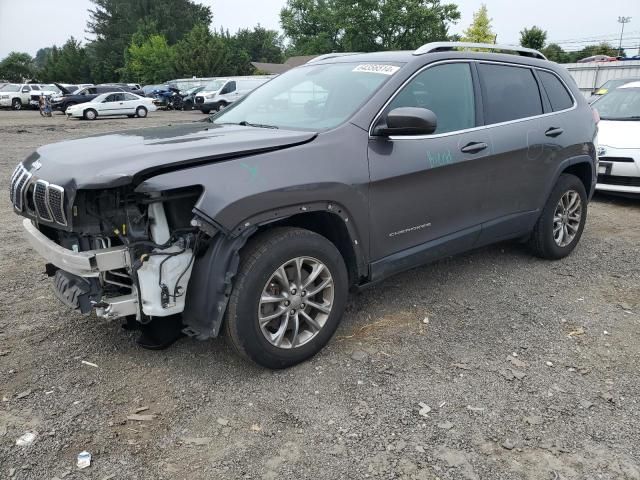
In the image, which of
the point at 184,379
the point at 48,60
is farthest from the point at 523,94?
the point at 48,60

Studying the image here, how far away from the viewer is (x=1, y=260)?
5176 mm

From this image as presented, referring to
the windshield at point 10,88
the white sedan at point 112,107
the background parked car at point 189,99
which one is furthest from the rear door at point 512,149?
the windshield at point 10,88

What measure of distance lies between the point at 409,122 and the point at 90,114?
25908mm

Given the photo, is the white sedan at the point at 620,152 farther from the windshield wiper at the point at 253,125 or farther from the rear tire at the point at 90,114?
the rear tire at the point at 90,114

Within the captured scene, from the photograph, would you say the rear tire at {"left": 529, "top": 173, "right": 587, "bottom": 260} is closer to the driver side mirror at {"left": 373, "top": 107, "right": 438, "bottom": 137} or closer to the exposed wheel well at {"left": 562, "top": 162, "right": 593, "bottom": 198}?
the exposed wheel well at {"left": 562, "top": 162, "right": 593, "bottom": 198}

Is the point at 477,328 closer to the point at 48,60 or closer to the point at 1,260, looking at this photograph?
the point at 1,260

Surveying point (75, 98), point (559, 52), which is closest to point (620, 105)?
point (75, 98)

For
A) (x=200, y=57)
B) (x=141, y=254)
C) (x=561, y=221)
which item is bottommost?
(x=561, y=221)

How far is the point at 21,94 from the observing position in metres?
34.6

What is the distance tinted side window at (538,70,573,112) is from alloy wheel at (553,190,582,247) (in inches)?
30.9

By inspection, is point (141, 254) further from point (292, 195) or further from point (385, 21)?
point (385, 21)

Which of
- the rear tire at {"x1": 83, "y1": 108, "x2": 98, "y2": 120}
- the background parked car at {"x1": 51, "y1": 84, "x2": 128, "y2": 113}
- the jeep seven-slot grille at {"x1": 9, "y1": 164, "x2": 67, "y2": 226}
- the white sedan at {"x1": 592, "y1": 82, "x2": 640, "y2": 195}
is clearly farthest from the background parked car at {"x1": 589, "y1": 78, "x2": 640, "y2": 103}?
the background parked car at {"x1": 51, "y1": 84, "x2": 128, "y2": 113}

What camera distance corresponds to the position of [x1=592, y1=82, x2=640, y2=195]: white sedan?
7.34 m

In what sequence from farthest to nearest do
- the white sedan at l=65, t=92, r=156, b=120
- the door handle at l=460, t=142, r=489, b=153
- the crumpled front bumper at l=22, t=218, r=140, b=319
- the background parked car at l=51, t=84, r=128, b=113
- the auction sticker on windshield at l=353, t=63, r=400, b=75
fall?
the background parked car at l=51, t=84, r=128, b=113, the white sedan at l=65, t=92, r=156, b=120, the door handle at l=460, t=142, r=489, b=153, the auction sticker on windshield at l=353, t=63, r=400, b=75, the crumpled front bumper at l=22, t=218, r=140, b=319
